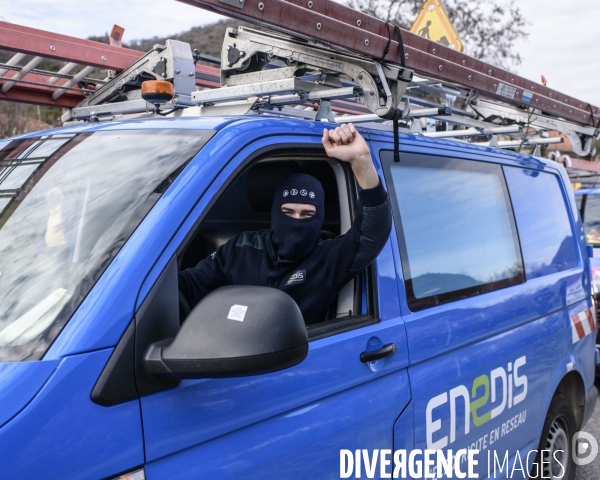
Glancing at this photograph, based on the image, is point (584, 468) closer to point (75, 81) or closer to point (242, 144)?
point (242, 144)

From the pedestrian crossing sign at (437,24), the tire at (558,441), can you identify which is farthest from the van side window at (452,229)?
the pedestrian crossing sign at (437,24)

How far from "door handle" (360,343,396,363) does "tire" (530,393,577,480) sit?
1591mm

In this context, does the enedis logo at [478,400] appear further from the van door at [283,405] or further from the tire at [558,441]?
the tire at [558,441]

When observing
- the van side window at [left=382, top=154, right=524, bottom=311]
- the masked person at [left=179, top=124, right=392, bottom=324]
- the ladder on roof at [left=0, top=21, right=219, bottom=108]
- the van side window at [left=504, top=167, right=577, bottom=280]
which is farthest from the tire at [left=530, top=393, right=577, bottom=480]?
the ladder on roof at [left=0, top=21, right=219, bottom=108]

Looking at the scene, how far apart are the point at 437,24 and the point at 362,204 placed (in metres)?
4.13

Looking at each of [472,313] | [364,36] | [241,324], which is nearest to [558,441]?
[472,313]

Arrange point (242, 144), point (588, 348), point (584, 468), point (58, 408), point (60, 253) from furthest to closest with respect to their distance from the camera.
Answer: point (584, 468)
point (588, 348)
point (242, 144)
point (60, 253)
point (58, 408)

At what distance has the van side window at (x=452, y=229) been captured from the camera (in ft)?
7.85

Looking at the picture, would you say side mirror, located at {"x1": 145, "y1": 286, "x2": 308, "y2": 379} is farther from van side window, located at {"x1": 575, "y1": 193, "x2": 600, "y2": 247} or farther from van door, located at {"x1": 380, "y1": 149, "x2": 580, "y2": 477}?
van side window, located at {"x1": 575, "y1": 193, "x2": 600, "y2": 247}

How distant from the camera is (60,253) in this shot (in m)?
1.60

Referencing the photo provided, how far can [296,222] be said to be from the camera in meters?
2.24

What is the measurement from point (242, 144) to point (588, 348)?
2829mm

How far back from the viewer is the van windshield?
1469mm

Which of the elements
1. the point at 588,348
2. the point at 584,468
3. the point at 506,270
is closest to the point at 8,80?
the point at 506,270
